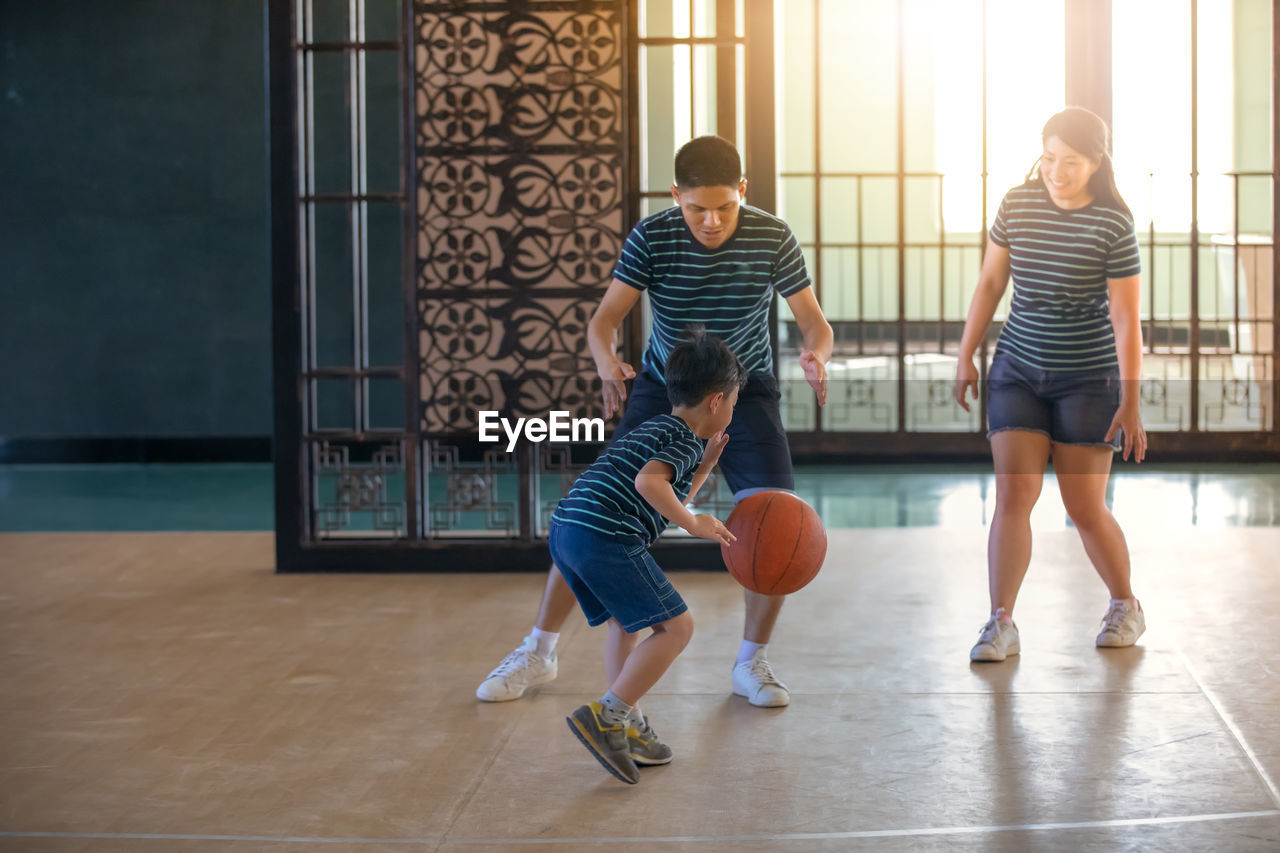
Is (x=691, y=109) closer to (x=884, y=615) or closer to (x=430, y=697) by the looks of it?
(x=884, y=615)

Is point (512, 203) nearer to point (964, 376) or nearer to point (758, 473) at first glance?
point (964, 376)

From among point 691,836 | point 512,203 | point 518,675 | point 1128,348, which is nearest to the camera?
point 691,836

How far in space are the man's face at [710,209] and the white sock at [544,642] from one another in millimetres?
1022

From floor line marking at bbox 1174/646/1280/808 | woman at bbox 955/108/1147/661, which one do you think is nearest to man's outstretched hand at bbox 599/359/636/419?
woman at bbox 955/108/1147/661

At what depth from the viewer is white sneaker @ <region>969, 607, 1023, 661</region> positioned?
3.46 m

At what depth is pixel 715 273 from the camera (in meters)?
3.10

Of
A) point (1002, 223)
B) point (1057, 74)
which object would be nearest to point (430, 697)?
point (1002, 223)

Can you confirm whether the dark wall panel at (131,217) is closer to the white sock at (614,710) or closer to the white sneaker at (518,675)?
the white sneaker at (518,675)

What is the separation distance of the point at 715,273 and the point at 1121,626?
4.94 feet

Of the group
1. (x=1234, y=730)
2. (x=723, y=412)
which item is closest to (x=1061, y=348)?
(x=1234, y=730)

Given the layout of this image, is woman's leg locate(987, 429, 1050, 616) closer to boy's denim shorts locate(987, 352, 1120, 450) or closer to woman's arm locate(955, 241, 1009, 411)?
boy's denim shorts locate(987, 352, 1120, 450)

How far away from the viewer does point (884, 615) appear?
406 centimetres

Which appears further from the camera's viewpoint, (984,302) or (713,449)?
(984,302)

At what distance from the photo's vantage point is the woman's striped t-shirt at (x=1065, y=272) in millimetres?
3359
